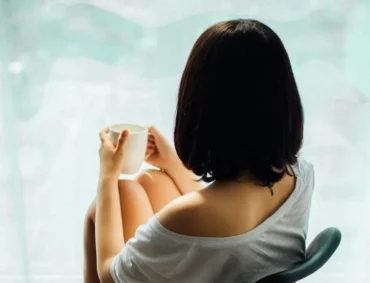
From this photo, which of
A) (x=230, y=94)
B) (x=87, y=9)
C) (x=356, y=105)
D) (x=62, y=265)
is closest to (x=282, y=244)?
(x=230, y=94)

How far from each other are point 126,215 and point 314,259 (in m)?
0.37

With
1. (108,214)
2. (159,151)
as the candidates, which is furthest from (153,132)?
(108,214)

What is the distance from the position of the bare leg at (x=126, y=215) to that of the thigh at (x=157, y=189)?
3cm

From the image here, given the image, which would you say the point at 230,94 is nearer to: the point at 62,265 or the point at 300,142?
the point at 300,142

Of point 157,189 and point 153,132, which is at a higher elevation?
point 153,132

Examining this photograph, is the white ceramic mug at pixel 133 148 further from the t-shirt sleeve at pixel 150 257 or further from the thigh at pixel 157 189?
the t-shirt sleeve at pixel 150 257

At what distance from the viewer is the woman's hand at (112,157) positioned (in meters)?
0.97

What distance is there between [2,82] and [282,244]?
2.78 ft

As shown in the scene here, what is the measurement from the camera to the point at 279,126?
803 millimetres

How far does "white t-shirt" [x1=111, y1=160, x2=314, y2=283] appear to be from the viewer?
0.78 m

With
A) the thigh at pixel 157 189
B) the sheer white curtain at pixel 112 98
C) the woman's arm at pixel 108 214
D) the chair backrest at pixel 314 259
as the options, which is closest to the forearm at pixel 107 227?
the woman's arm at pixel 108 214

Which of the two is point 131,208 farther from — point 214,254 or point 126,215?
point 214,254

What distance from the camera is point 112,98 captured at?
1385 millimetres

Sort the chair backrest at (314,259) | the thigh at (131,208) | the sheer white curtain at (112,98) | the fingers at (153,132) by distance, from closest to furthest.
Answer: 1. the chair backrest at (314,259)
2. the thigh at (131,208)
3. the fingers at (153,132)
4. the sheer white curtain at (112,98)
